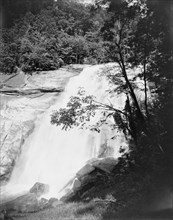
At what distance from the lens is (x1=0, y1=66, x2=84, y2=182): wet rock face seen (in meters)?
21.4

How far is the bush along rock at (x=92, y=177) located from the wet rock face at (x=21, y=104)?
6.30 metres

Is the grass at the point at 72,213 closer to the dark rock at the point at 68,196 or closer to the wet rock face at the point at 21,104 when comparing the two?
the dark rock at the point at 68,196

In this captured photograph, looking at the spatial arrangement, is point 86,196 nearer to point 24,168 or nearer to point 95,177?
point 95,177

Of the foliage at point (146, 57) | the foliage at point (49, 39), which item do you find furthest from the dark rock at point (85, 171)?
the foliage at point (49, 39)

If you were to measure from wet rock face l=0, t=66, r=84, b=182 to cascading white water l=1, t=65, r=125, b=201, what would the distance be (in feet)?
2.00

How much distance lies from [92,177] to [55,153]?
5.51 meters

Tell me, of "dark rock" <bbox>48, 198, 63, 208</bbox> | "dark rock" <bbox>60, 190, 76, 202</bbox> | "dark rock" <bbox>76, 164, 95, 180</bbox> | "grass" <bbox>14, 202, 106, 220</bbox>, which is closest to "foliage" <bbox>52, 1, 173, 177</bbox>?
"grass" <bbox>14, 202, 106, 220</bbox>

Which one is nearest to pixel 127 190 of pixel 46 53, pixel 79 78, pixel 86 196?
pixel 86 196

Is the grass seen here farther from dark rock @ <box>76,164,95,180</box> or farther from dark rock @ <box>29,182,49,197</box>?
dark rock @ <box>29,182,49,197</box>

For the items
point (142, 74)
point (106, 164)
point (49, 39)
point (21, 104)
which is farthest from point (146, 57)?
point (49, 39)

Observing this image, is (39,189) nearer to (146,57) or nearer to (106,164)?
(106,164)

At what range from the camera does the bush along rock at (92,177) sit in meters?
15.6

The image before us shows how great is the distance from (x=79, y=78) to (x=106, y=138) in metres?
9.31

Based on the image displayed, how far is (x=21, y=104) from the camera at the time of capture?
81.9 ft
